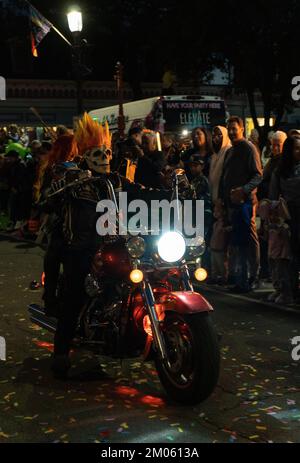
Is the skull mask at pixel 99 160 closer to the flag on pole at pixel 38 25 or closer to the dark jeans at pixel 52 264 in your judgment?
the dark jeans at pixel 52 264

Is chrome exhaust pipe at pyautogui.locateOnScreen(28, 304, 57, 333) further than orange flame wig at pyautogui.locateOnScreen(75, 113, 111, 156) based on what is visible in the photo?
Yes

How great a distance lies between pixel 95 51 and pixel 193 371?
94.7ft

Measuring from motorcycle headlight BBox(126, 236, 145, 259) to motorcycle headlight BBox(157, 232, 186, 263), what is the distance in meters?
0.12

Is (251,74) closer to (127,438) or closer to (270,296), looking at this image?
(270,296)

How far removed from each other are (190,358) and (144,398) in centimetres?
52

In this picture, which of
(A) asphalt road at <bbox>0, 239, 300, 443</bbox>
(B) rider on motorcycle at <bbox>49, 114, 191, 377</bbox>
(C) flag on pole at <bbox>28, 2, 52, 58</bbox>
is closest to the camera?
(A) asphalt road at <bbox>0, 239, 300, 443</bbox>

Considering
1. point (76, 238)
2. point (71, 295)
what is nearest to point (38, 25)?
point (76, 238)

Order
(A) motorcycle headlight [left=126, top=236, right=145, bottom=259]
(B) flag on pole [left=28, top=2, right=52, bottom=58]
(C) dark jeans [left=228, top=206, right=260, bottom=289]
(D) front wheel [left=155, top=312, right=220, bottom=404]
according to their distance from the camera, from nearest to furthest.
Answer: (D) front wheel [left=155, top=312, right=220, bottom=404] < (A) motorcycle headlight [left=126, top=236, right=145, bottom=259] < (C) dark jeans [left=228, top=206, right=260, bottom=289] < (B) flag on pole [left=28, top=2, right=52, bottom=58]

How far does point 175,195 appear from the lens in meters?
5.44

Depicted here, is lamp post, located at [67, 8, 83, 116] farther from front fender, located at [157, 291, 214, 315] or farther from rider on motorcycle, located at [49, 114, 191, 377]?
front fender, located at [157, 291, 214, 315]

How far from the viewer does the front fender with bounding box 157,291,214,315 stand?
4871mm

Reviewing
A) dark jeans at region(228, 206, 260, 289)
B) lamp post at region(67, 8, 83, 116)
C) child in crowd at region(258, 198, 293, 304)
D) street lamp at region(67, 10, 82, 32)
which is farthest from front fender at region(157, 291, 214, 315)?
street lamp at region(67, 10, 82, 32)

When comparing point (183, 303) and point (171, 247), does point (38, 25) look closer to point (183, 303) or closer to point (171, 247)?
point (171, 247)
